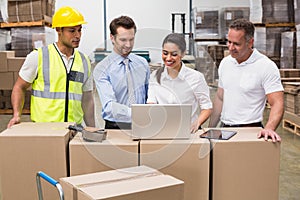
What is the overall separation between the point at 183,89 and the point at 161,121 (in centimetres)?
42

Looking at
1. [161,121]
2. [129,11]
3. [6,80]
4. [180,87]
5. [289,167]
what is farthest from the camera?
[129,11]

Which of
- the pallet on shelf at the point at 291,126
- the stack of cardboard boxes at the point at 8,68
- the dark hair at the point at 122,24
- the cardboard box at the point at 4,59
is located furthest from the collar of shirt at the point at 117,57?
the cardboard box at the point at 4,59

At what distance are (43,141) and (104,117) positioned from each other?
594mm

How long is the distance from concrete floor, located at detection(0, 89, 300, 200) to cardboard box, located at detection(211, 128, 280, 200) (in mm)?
975

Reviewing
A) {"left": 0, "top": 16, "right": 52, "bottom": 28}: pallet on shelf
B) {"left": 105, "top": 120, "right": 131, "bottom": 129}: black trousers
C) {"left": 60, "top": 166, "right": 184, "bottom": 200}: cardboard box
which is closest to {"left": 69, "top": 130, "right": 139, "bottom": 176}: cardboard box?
{"left": 60, "top": 166, "right": 184, "bottom": 200}: cardboard box

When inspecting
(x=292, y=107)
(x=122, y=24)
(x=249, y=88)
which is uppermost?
(x=122, y=24)

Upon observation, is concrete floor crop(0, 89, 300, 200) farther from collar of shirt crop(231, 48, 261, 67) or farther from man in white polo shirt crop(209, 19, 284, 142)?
collar of shirt crop(231, 48, 261, 67)

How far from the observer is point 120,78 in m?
2.48

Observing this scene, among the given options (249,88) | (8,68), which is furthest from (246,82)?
(8,68)

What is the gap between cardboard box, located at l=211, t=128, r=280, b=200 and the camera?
2039 millimetres

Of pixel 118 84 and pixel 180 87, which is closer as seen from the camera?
pixel 180 87

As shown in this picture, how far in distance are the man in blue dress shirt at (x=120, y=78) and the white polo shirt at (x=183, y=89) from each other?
0.15 meters

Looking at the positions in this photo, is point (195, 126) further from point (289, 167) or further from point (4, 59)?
point (4, 59)

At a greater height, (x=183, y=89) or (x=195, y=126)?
(x=183, y=89)
